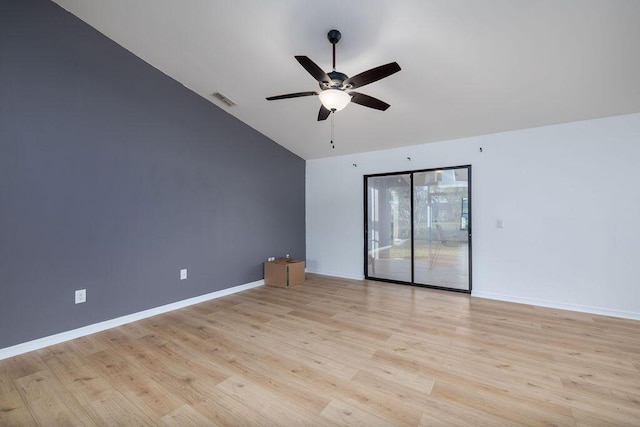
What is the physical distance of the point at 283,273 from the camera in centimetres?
465

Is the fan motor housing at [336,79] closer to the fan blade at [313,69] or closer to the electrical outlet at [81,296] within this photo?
the fan blade at [313,69]

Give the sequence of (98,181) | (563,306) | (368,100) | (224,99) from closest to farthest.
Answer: (368,100) < (98,181) < (563,306) < (224,99)

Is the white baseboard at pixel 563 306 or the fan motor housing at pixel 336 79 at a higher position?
the fan motor housing at pixel 336 79

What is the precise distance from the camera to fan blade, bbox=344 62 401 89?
2098mm

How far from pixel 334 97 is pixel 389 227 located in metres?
3.11

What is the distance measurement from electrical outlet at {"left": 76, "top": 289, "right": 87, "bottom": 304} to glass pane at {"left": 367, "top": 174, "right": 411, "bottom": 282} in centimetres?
407

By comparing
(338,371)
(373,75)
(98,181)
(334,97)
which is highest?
(373,75)

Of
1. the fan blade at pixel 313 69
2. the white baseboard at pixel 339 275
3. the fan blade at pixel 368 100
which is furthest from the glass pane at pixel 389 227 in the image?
the fan blade at pixel 313 69

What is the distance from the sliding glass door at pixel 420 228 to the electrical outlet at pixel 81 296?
159 inches

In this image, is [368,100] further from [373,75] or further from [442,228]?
[442,228]

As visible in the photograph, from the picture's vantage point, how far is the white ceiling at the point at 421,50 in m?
2.27

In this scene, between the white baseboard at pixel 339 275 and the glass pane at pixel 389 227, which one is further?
the white baseboard at pixel 339 275

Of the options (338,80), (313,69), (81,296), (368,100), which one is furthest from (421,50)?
(81,296)

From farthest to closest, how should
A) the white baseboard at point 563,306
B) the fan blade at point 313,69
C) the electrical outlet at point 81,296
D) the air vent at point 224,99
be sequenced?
the air vent at point 224,99, the white baseboard at point 563,306, the electrical outlet at point 81,296, the fan blade at point 313,69
